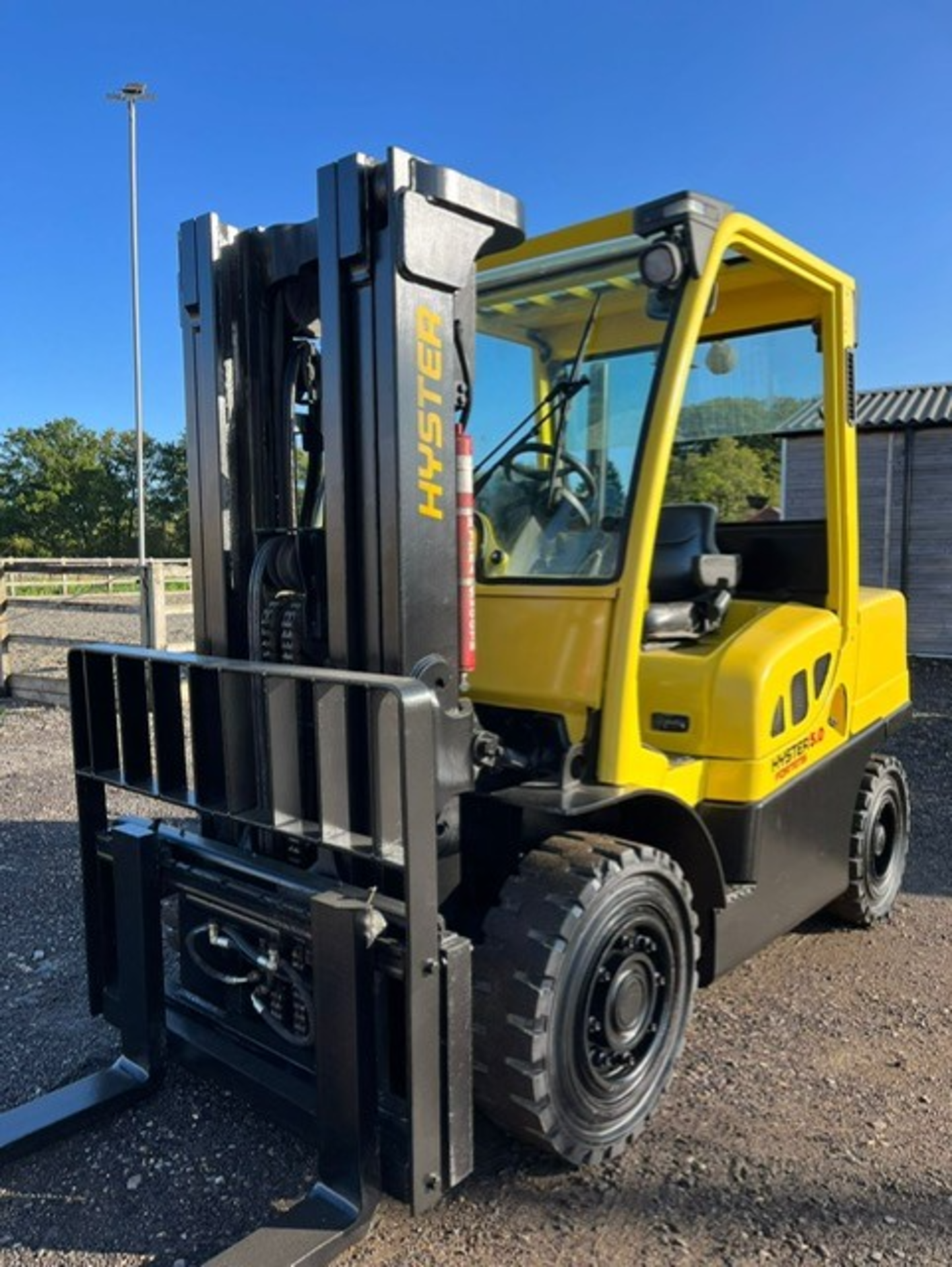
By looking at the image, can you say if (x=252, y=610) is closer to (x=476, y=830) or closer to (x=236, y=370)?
(x=236, y=370)

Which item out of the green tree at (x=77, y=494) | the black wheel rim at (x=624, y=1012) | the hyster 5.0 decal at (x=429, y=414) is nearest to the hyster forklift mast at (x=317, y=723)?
the hyster 5.0 decal at (x=429, y=414)

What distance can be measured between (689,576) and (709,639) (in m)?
0.26

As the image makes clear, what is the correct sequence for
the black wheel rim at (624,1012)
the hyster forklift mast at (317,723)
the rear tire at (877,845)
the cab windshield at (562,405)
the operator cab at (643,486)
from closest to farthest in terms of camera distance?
the hyster forklift mast at (317,723) < the black wheel rim at (624,1012) < the operator cab at (643,486) < the cab windshield at (562,405) < the rear tire at (877,845)

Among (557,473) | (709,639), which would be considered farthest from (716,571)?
(557,473)

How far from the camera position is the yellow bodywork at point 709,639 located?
9.62 feet

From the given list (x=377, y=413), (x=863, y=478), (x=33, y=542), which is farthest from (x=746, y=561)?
(x=33, y=542)

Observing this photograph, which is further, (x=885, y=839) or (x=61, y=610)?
(x=61, y=610)

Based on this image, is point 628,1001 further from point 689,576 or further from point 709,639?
point 689,576

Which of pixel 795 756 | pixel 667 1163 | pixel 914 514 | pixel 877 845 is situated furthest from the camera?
pixel 914 514

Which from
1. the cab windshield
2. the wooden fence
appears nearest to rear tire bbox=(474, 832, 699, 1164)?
the cab windshield

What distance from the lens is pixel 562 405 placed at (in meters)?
3.30

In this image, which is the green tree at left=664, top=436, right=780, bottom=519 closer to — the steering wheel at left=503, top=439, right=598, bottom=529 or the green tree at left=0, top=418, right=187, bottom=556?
the steering wheel at left=503, top=439, right=598, bottom=529

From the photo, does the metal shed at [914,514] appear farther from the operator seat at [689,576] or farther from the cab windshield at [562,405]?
the cab windshield at [562,405]

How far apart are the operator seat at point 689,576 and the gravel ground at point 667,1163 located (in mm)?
1520
